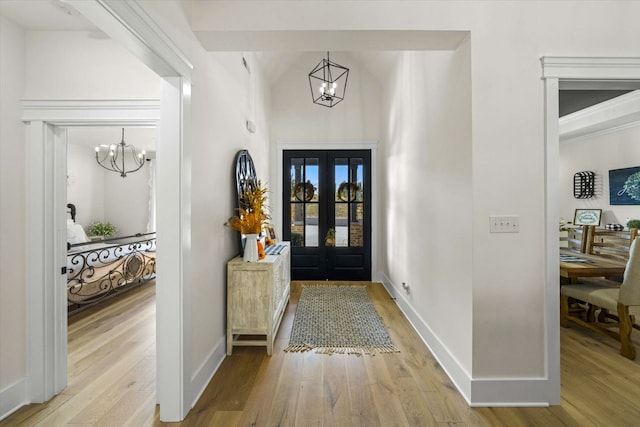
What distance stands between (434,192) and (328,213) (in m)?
2.64

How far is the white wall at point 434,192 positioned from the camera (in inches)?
81.4

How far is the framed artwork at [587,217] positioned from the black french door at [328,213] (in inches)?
161

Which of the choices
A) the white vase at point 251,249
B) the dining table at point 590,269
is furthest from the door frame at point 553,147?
the white vase at point 251,249

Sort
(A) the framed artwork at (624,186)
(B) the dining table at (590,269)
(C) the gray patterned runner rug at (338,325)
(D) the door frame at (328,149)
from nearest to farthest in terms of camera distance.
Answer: (C) the gray patterned runner rug at (338,325) < (B) the dining table at (590,269) < (A) the framed artwork at (624,186) < (D) the door frame at (328,149)

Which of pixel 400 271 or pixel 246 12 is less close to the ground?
pixel 246 12

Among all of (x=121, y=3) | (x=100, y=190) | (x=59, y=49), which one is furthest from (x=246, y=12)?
(x=100, y=190)

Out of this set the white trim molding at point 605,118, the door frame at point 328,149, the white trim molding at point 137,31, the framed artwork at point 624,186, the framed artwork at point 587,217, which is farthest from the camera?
the framed artwork at point 587,217

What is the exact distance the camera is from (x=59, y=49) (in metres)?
1.99

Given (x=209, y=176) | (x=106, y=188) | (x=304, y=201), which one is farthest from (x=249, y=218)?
(x=106, y=188)

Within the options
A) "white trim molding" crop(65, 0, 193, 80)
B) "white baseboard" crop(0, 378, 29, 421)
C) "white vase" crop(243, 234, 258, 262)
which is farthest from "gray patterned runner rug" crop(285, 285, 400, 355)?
"white trim molding" crop(65, 0, 193, 80)

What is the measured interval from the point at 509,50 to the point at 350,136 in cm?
326

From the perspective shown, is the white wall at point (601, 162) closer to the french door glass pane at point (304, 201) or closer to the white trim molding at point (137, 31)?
the french door glass pane at point (304, 201)

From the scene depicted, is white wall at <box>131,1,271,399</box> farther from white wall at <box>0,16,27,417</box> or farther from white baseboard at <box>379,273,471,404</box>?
white baseboard at <box>379,273,471,404</box>

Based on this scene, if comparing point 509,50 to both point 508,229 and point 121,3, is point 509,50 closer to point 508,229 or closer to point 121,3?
point 508,229
